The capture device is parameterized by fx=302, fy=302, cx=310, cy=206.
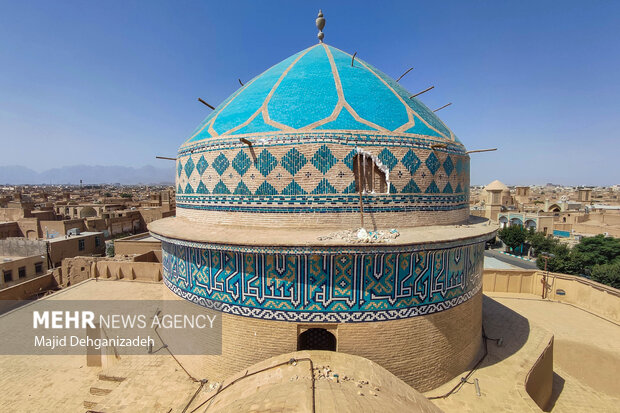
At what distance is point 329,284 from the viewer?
478 centimetres

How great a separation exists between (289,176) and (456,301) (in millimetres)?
3794

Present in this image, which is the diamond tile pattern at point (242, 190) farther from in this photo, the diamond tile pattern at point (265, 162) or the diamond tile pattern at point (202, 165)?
the diamond tile pattern at point (202, 165)

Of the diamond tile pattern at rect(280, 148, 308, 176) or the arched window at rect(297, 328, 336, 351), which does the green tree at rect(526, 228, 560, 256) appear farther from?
the diamond tile pattern at rect(280, 148, 308, 176)

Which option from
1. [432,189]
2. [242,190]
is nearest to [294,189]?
[242,190]

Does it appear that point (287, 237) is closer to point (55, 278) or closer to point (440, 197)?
point (440, 197)

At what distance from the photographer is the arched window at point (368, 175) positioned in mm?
5309

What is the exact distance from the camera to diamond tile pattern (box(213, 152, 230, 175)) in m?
5.77

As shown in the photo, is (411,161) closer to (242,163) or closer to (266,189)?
(266,189)

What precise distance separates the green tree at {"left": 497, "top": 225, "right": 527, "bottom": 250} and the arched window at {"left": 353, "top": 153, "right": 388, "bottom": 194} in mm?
22838

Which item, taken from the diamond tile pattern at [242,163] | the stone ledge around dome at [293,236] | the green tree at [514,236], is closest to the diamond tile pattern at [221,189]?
the diamond tile pattern at [242,163]

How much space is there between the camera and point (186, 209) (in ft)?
21.9

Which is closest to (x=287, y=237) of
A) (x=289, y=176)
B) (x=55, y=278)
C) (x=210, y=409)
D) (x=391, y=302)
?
(x=289, y=176)

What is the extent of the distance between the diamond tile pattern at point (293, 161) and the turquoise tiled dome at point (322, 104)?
0.47 meters

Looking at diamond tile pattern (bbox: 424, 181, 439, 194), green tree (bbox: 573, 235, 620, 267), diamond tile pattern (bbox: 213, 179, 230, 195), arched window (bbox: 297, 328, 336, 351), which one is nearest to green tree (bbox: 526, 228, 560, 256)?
green tree (bbox: 573, 235, 620, 267)
